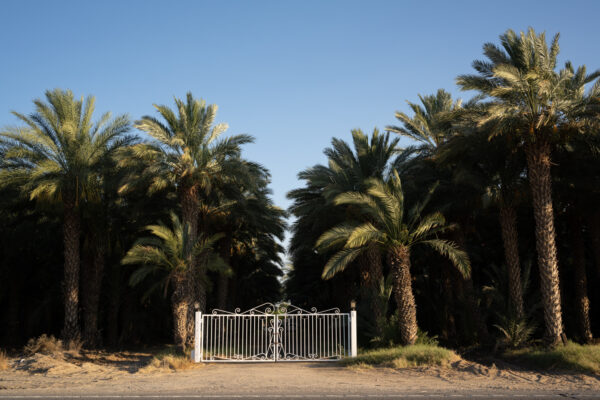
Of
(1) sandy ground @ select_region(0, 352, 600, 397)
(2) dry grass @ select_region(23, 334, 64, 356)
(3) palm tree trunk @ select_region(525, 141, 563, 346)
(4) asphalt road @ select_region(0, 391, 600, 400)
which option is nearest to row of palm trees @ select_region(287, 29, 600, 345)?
(3) palm tree trunk @ select_region(525, 141, 563, 346)

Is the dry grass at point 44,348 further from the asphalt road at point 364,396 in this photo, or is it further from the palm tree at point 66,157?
the asphalt road at point 364,396

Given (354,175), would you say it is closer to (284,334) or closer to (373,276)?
(373,276)

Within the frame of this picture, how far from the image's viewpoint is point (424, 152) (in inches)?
902

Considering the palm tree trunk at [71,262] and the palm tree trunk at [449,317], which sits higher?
the palm tree trunk at [71,262]

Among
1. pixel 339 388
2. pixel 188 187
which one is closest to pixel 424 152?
pixel 188 187

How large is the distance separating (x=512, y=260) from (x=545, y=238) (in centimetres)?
223

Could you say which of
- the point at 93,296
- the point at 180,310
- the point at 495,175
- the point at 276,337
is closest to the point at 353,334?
the point at 276,337

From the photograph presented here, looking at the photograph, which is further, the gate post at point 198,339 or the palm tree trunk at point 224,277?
the palm tree trunk at point 224,277

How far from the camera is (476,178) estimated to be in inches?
735

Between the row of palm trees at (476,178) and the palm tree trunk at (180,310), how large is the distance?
555 centimetres

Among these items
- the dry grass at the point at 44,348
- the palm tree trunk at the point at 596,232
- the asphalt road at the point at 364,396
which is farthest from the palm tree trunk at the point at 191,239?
the palm tree trunk at the point at 596,232

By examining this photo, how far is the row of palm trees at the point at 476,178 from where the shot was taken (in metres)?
16.5

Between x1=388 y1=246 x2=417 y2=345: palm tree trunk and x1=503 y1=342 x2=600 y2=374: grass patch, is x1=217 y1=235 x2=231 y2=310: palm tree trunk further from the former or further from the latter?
x1=503 y1=342 x2=600 y2=374: grass patch

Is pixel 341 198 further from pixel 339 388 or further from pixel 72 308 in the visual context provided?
pixel 72 308
